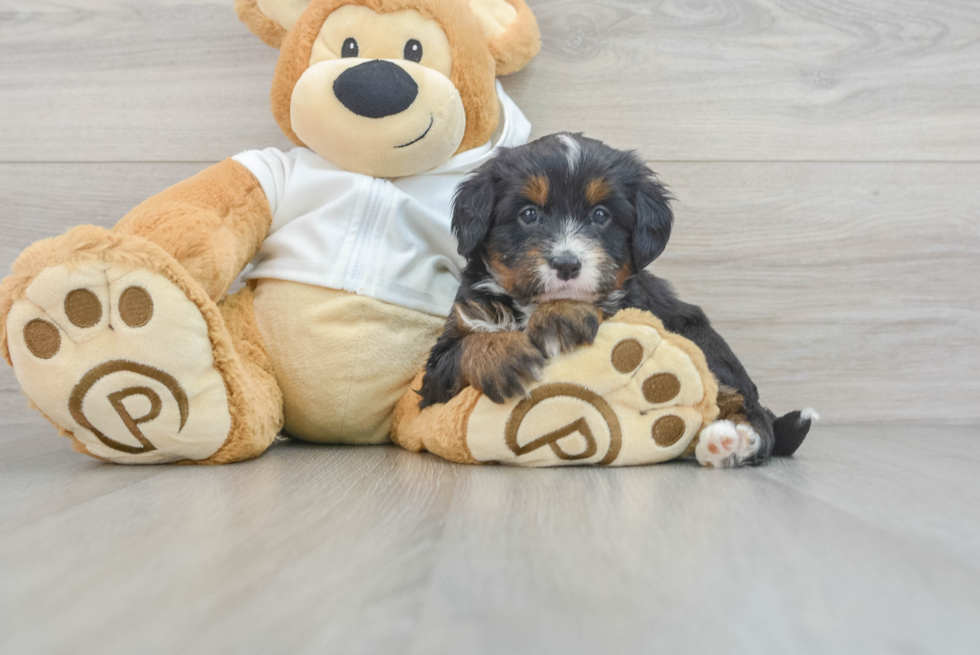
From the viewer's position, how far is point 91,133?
214 cm

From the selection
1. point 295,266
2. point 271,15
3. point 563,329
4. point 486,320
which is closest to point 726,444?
point 563,329

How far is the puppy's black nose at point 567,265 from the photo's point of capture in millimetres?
1343

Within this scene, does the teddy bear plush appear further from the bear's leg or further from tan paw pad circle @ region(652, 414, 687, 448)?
tan paw pad circle @ region(652, 414, 687, 448)

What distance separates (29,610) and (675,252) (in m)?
1.88

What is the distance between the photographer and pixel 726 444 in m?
1.44

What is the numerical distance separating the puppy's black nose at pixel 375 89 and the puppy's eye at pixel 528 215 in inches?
16.1

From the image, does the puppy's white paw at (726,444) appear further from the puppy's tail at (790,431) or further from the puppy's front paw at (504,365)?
the puppy's front paw at (504,365)

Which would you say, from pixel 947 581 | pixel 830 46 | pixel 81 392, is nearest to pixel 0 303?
pixel 81 392

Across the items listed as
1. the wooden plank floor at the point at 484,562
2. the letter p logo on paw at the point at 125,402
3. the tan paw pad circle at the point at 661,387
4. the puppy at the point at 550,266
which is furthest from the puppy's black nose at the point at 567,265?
the letter p logo on paw at the point at 125,402

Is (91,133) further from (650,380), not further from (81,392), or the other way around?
(650,380)

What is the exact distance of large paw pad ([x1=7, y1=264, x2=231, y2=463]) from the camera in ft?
4.33

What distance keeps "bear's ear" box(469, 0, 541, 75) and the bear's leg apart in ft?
3.39

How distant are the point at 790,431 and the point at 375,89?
1.25 m

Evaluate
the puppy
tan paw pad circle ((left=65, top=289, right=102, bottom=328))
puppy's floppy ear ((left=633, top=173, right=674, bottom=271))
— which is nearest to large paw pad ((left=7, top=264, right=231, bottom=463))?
tan paw pad circle ((left=65, top=289, right=102, bottom=328))
